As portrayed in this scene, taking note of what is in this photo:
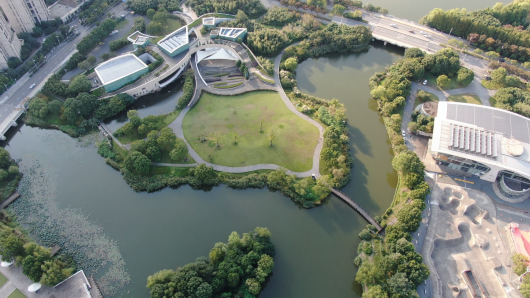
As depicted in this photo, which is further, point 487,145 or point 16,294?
point 487,145

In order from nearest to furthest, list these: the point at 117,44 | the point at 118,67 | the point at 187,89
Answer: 1. the point at 187,89
2. the point at 118,67
3. the point at 117,44

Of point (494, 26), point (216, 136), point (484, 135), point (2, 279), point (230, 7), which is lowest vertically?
point (2, 279)

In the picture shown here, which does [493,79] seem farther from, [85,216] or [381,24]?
[85,216]

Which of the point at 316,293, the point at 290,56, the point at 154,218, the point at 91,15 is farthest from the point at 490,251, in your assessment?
the point at 91,15

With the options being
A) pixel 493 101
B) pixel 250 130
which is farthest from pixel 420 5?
pixel 250 130

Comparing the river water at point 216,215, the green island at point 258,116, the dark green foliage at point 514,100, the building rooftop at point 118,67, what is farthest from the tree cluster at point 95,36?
the dark green foliage at point 514,100

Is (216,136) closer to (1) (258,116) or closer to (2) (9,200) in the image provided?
(1) (258,116)
